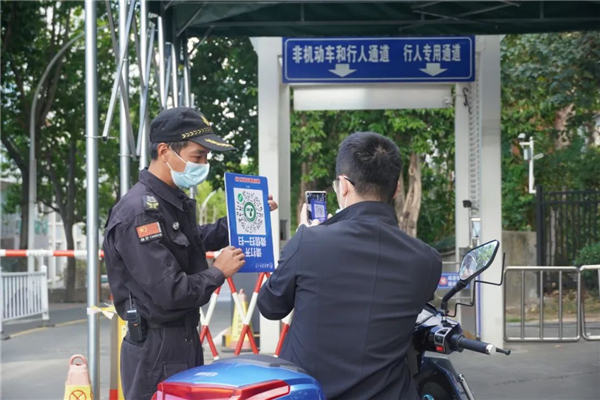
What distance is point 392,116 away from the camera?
A: 22.5 metres

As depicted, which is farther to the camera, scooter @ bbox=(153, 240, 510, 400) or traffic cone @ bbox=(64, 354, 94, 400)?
traffic cone @ bbox=(64, 354, 94, 400)

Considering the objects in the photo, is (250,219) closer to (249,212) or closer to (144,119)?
(249,212)

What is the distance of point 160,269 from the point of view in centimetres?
363

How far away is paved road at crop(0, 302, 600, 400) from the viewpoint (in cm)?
827

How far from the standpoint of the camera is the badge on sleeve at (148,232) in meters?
3.65

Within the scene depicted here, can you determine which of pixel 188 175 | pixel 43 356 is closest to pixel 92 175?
pixel 188 175

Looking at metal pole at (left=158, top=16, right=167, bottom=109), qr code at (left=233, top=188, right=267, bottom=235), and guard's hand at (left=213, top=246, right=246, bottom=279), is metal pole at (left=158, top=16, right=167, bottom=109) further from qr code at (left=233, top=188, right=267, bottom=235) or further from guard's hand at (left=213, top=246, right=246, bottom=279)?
guard's hand at (left=213, top=246, right=246, bottom=279)

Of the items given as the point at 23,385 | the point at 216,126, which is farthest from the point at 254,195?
the point at 216,126

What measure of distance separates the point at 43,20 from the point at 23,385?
59.1 feet

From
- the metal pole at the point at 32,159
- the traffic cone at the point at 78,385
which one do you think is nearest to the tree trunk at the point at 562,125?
the metal pole at the point at 32,159

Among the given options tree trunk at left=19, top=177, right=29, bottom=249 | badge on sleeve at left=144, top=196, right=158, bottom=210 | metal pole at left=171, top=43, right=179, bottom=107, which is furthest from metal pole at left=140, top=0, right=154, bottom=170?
tree trunk at left=19, top=177, right=29, bottom=249

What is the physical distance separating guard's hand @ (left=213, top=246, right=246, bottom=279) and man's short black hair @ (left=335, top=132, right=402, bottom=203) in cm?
94

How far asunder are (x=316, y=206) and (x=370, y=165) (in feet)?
2.56

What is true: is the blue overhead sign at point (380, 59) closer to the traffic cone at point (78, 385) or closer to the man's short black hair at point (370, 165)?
the traffic cone at point (78, 385)
